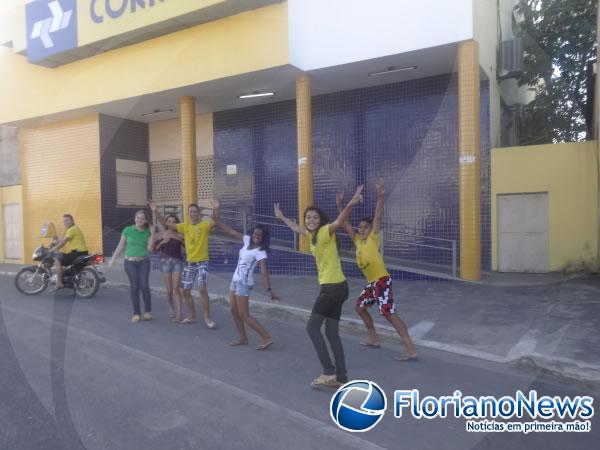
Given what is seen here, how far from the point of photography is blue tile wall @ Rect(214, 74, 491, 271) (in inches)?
396

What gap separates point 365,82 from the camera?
1050 centimetres

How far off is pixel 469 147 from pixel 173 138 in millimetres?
8691

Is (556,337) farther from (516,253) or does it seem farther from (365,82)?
(365,82)

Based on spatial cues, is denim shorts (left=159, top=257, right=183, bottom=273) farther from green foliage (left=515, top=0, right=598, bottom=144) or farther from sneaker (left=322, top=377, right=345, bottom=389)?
green foliage (left=515, top=0, right=598, bottom=144)

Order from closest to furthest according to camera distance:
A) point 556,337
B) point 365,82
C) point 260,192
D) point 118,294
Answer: point 556,337 < point 118,294 < point 365,82 < point 260,192

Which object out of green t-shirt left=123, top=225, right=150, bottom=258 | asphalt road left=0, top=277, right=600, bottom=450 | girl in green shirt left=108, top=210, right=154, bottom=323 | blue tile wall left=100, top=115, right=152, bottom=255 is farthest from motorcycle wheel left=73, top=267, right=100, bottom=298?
blue tile wall left=100, top=115, right=152, bottom=255

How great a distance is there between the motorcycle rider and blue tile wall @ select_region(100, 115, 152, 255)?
4.48 meters

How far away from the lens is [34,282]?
29.1 ft

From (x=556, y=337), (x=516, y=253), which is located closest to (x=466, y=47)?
(x=516, y=253)

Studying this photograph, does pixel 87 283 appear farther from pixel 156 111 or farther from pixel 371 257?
pixel 156 111

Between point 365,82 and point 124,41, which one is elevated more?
point 124,41

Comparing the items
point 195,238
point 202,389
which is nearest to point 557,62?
point 195,238

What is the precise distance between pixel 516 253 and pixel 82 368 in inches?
338

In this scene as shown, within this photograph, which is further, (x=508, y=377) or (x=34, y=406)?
(x=508, y=377)
